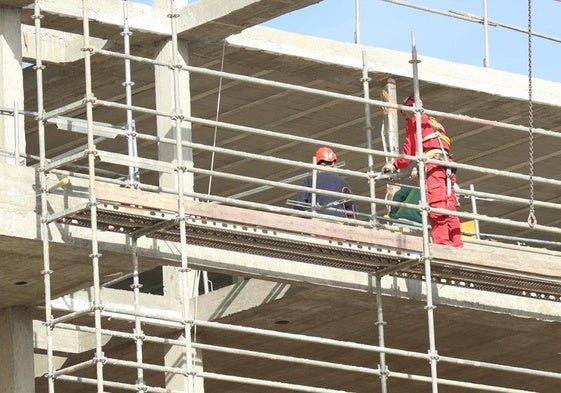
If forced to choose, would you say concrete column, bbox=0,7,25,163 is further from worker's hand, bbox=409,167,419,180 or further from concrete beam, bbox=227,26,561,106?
worker's hand, bbox=409,167,419,180

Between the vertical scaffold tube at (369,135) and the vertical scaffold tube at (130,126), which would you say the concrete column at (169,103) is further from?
the vertical scaffold tube at (369,135)

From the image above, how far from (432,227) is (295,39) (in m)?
3.82

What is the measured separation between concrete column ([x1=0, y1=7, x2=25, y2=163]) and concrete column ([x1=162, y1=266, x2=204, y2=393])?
271 cm

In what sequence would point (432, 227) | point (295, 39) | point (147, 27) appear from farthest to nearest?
point (295, 39), point (147, 27), point (432, 227)

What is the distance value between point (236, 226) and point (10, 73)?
3.31 meters

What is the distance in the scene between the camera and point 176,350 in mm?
20359

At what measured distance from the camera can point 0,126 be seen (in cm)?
1911

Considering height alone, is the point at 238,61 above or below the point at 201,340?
above

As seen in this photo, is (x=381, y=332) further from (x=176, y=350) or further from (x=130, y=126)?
(x=130, y=126)

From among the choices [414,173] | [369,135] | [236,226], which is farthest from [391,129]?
[236,226]

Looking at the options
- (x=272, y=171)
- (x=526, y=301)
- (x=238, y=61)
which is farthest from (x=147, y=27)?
(x=272, y=171)

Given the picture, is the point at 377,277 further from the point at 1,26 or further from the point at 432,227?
Answer: the point at 1,26

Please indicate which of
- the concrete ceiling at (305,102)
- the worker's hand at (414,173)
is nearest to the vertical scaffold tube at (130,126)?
the concrete ceiling at (305,102)

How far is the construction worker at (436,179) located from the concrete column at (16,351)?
168 inches
